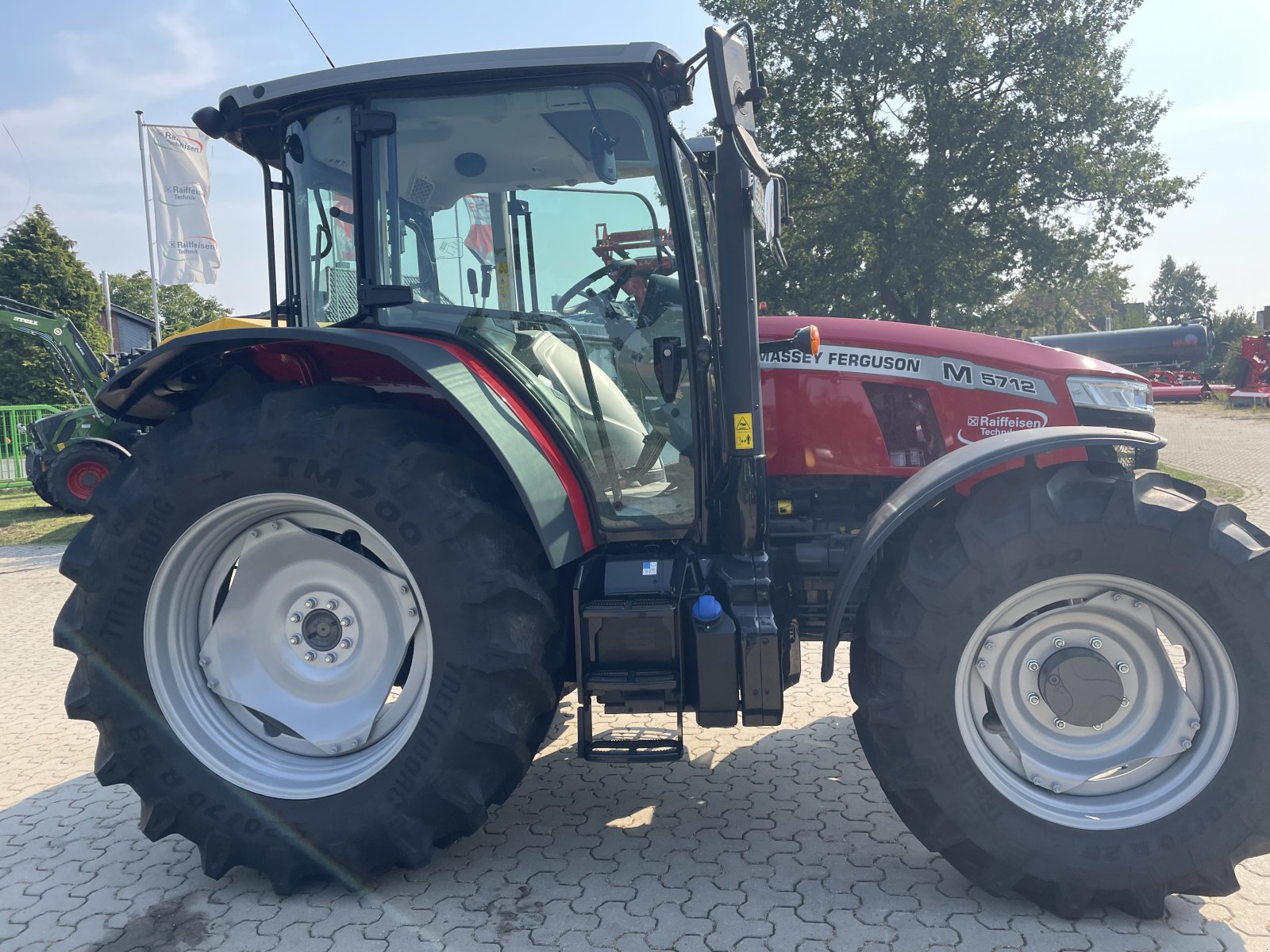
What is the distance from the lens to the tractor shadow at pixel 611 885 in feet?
7.84

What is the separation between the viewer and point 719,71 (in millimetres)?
2506

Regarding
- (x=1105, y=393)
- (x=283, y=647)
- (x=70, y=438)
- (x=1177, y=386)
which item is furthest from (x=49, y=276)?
(x=1177, y=386)

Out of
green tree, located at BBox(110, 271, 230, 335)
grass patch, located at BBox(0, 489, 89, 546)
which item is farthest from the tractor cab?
green tree, located at BBox(110, 271, 230, 335)

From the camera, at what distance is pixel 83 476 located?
1106 centimetres

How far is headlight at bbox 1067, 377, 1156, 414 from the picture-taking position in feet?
10.1

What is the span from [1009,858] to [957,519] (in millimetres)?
898

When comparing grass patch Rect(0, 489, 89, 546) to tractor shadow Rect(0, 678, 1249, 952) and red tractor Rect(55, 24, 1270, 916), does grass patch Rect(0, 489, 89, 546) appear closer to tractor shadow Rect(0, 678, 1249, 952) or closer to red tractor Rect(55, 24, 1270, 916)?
tractor shadow Rect(0, 678, 1249, 952)

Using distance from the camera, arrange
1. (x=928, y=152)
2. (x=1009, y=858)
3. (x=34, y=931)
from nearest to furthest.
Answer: (x=1009, y=858)
(x=34, y=931)
(x=928, y=152)

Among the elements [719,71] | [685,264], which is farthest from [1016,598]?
[719,71]

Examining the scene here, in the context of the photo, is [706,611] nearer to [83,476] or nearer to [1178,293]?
[83,476]

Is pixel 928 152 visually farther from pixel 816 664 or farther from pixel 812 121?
pixel 816 664

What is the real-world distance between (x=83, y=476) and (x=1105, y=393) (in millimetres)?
11529

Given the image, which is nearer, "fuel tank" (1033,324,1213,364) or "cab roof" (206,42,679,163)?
"cab roof" (206,42,679,163)

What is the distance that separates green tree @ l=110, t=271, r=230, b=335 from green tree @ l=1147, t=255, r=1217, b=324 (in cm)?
6990
